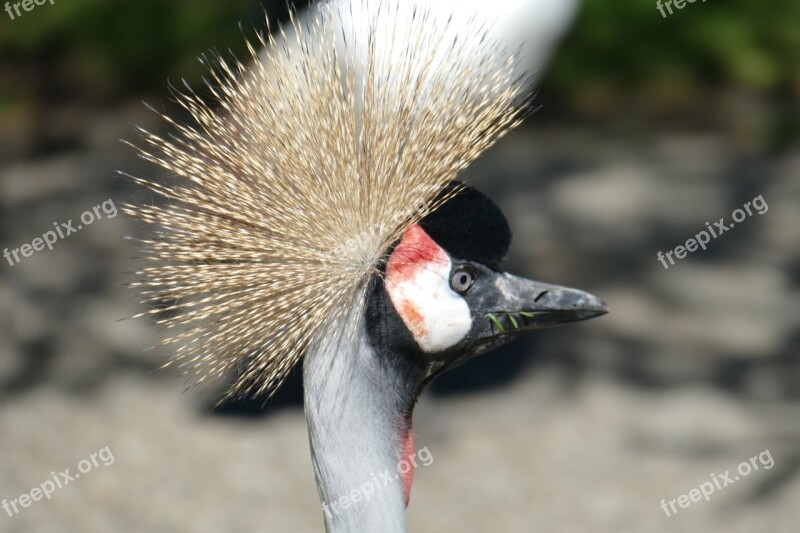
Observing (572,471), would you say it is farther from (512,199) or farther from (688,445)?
(512,199)

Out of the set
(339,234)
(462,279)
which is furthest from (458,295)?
(339,234)

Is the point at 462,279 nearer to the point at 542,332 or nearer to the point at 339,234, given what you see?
the point at 339,234

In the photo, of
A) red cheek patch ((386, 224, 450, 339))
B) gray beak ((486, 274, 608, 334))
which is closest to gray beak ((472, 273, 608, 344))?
gray beak ((486, 274, 608, 334))

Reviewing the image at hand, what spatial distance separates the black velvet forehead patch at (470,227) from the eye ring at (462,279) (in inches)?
0.6

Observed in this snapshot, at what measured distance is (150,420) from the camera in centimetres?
306

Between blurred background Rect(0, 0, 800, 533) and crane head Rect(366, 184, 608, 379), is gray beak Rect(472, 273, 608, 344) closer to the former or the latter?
crane head Rect(366, 184, 608, 379)

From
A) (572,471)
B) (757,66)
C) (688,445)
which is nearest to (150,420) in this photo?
(572,471)

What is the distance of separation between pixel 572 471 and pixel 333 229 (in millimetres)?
1770

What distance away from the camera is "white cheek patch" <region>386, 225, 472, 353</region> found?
4.18ft

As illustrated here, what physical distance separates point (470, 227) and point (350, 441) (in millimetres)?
301

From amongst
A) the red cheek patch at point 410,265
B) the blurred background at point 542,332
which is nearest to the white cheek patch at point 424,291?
the red cheek patch at point 410,265

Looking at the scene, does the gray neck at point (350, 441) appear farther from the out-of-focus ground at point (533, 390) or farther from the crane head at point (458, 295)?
the out-of-focus ground at point (533, 390)

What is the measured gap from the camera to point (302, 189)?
1.26m

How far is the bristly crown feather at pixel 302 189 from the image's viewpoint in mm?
1260
